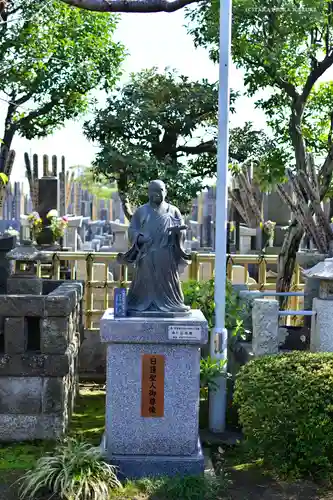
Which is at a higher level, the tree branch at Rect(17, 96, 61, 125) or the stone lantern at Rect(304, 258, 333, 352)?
the tree branch at Rect(17, 96, 61, 125)

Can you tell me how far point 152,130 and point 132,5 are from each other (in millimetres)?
5685

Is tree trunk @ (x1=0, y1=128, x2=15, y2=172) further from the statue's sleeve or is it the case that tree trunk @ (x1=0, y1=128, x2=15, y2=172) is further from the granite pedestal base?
the granite pedestal base

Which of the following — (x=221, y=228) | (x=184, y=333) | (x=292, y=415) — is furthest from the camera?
(x=221, y=228)

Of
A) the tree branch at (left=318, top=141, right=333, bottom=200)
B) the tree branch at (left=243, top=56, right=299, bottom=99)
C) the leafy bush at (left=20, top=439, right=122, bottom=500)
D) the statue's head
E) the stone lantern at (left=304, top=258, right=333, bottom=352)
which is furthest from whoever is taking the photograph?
the tree branch at (left=318, top=141, right=333, bottom=200)

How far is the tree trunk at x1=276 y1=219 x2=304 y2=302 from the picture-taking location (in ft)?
42.3

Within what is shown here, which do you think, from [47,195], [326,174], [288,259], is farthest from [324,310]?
[47,195]

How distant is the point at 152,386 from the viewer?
272 inches

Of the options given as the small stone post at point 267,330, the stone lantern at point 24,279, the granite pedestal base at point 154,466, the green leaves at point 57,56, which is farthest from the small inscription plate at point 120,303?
the green leaves at point 57,56

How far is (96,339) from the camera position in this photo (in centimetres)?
1137

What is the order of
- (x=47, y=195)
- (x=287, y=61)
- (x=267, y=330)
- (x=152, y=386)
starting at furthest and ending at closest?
(x=47, y=195), (x=287, y=61), (x=267, y=330), (x=152, y=386)

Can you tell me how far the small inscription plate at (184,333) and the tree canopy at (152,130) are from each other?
6.00m

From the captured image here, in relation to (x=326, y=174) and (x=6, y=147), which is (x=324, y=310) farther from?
(x=6, y=147)

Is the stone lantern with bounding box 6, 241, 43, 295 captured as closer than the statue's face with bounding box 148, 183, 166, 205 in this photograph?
No

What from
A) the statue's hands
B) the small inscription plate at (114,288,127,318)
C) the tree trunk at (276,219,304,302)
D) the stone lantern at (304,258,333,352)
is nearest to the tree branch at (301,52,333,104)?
the tree trunk at (276,219,304,302)
